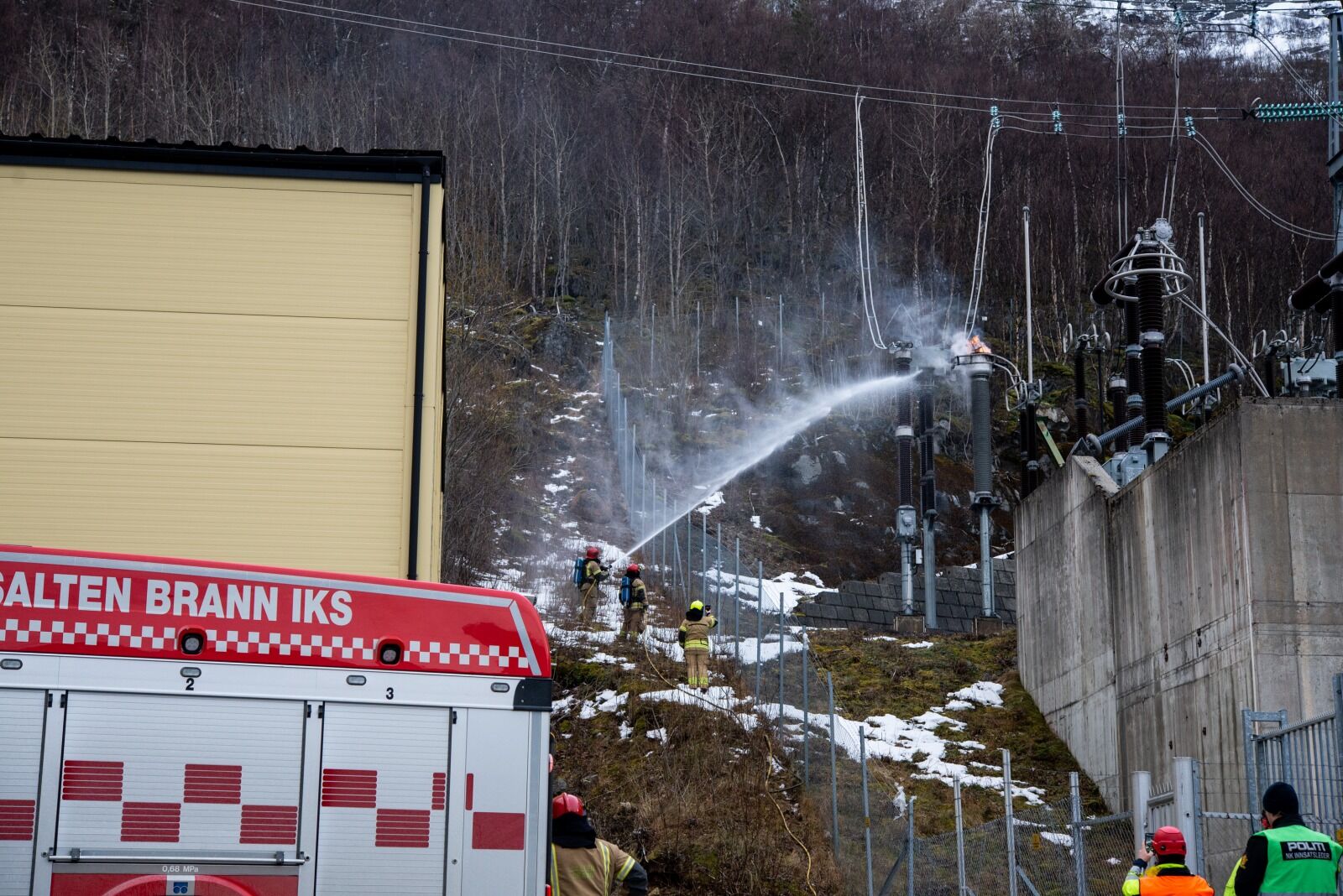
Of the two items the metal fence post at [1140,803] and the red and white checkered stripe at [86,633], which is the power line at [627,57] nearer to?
the metal fence post at [1140,803]

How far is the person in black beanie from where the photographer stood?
760 centimetres

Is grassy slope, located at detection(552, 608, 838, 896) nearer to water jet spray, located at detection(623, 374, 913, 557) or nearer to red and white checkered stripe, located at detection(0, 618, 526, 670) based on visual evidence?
red and white checkered stripe, located at detection(0, 618, 526, 670)

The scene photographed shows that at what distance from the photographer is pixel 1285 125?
3034 inches

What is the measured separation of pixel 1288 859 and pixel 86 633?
6335 millimetres

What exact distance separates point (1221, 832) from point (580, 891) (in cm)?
812

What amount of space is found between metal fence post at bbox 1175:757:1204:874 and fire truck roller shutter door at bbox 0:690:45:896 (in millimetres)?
7125

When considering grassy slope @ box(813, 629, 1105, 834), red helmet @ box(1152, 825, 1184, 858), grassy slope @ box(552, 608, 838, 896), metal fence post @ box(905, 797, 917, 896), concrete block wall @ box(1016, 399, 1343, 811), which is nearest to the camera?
red helmet @ box(1152, 825, 1184, 858)

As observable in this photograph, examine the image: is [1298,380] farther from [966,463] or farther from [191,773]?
[966,463]

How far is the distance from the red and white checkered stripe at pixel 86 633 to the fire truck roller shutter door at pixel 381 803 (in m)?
1.03

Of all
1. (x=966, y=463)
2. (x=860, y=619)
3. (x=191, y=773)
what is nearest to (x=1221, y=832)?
(x=191, y=773)

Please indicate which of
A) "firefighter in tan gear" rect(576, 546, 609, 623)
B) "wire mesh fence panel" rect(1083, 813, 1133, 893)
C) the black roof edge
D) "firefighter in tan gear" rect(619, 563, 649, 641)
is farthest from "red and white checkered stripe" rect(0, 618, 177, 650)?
"firefighter in tan gear" rect(576, 546, 609, 623)

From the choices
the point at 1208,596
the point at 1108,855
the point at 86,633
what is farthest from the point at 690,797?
the point at 86,633

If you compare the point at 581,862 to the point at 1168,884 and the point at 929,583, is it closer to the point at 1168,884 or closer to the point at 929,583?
the point at 1168,884

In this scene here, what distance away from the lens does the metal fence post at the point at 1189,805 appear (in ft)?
35.0
